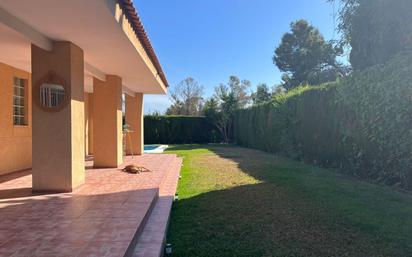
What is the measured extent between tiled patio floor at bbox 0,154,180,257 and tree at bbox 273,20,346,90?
1384 inches

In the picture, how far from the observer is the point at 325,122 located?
15.1m

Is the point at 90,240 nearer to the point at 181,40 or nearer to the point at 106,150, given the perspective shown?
the point at 106,150

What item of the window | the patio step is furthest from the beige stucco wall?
the patio step

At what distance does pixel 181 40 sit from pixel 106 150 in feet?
81.9

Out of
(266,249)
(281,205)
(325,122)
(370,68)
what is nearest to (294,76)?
(325,122)

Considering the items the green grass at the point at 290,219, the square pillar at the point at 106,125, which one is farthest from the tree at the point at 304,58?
the green grass at the point at 290,219

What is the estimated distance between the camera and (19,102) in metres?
12.1

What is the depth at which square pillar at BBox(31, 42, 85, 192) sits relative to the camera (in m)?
7.91

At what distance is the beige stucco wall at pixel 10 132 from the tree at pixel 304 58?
109ft

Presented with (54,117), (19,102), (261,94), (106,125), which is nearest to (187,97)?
(261,94)

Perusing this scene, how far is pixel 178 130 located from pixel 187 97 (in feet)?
66.6

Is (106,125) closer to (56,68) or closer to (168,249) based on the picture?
(56,68)

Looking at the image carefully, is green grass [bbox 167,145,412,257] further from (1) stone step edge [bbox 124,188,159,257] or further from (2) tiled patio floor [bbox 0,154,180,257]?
(2) tiled patio floor [bbox 0,154,180,257]

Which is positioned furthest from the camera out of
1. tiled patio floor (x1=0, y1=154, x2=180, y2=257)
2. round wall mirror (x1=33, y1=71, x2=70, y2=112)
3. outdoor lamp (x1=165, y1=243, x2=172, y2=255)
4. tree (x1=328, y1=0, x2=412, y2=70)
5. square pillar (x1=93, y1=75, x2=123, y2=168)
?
square pillar (x1=93, y1=75, x2=123, y2=168)
